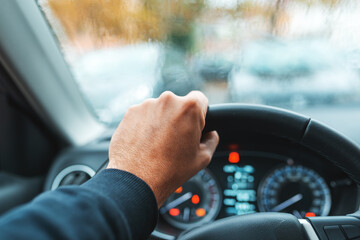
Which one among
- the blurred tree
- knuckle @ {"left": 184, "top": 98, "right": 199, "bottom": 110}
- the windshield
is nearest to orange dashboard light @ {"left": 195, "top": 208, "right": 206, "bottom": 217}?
the windshield

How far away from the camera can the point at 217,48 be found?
1.32 m

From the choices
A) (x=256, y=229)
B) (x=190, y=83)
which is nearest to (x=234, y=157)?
(x=190, y=83)

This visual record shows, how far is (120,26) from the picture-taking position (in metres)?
1.32

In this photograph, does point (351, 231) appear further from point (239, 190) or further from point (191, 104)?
point (239, 190)

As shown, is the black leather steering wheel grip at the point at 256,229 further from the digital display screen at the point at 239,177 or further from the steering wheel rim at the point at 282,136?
the digital display screen at the point at 239,177

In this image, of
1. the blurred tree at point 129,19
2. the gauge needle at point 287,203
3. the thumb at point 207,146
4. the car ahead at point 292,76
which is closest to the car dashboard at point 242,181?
the gauge needle at point 287,203

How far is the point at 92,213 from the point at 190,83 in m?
0.91

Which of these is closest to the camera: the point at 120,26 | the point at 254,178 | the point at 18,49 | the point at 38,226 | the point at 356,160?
the point at 38,226

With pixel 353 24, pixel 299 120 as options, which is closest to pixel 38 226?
pixel 299 120

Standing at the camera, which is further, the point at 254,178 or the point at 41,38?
the point at 254,178

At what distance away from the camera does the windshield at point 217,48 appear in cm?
126

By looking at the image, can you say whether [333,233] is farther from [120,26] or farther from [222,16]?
Result: [120,26]

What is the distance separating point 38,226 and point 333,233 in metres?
0.64

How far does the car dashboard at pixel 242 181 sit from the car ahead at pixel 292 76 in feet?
0.63
